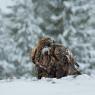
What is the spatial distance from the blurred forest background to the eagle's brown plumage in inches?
672

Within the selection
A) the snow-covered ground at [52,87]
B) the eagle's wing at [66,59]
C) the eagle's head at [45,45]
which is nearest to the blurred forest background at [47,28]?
the eagle's head at [45,45]

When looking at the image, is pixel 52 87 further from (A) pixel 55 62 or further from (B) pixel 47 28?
(B) pixel 47 28

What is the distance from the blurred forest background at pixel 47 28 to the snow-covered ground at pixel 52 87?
18.0 meters

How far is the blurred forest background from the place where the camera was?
959 inches

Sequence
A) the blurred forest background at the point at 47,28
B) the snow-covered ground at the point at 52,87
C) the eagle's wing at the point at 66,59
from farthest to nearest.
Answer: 1. the blurred forest background at the point at 47,28
2. the eagle's wing at the point at 66,59
3. the snow-covered ground at the point at 52,87

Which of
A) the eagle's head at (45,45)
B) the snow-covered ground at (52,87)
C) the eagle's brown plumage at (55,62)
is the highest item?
the eagle's head at (45,45)

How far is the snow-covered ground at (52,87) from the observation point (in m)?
4.65

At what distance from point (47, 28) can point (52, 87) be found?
2058cm

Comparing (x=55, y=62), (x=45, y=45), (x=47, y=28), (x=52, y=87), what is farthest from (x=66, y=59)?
(x=47, y=28)

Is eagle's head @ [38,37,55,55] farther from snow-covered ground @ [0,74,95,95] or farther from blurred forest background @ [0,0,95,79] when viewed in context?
blurred forest background @ [0,0,95,79]

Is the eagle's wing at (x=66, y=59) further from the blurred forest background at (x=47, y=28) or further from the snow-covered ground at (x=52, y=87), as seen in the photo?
the blurred forest background at (x=47, y=28)

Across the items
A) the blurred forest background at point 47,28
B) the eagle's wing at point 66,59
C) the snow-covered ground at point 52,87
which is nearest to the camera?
the snow-covered ground at point 52,87

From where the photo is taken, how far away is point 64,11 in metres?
25.3

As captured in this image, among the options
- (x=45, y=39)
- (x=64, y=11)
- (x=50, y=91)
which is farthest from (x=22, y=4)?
(x=50, y=91)
